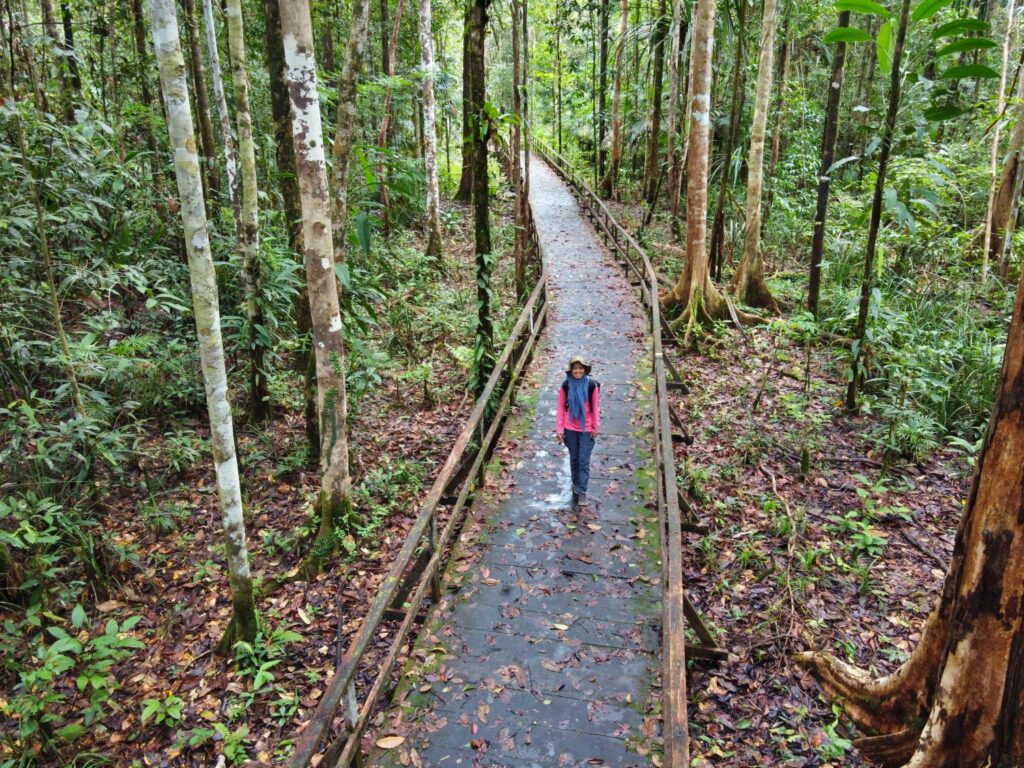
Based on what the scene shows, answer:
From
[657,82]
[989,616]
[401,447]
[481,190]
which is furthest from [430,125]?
[989,616]

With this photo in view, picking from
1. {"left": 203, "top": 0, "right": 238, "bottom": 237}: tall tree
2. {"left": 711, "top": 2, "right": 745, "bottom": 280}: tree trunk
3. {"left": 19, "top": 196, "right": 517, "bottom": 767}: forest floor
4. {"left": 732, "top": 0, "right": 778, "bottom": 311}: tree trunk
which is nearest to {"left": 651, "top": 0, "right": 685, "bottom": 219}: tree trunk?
{"left": 711, "top": 2, "right": 745, "bottom": 280}: tree trunk

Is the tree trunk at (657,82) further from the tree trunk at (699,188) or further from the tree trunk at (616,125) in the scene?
the tree trunk at (699,188)

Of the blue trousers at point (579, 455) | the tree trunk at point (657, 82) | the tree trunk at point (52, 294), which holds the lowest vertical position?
the blue trousers at point (579, 455)

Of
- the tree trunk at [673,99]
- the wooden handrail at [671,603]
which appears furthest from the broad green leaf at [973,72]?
the tree trunk at [673,99]

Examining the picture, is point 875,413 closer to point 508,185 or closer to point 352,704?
point 352,704

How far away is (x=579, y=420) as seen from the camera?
7090 mm

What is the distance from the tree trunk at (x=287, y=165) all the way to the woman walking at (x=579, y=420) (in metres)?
3.08

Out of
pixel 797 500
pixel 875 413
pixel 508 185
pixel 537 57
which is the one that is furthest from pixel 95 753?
pixel 537 57

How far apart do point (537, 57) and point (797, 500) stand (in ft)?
128

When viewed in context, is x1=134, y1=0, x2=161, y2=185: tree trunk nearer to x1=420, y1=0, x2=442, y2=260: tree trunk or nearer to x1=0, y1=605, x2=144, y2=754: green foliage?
x1=420, y1=0, x2=442, y2=260: tree trunk

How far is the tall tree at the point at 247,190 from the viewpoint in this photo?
761 centimetres

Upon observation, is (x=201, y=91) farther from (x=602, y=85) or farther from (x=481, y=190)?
(x=602, y=85)

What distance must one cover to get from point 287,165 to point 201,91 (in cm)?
333

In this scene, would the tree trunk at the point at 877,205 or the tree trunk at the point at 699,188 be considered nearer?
the tree trunk at the point at 877,205
